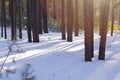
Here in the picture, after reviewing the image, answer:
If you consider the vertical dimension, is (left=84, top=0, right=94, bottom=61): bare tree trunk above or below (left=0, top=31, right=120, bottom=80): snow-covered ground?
above

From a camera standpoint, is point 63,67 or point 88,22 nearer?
point 63,67

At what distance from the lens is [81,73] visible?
12.8m

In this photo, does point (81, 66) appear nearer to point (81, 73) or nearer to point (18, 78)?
point (81, 73)

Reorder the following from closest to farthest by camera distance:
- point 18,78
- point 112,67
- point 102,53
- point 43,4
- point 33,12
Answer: point 18,78, point 112,67, point 102,53, point 33,12, point 43,4

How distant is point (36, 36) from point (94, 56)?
888cm

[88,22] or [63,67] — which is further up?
Result: [88,22]

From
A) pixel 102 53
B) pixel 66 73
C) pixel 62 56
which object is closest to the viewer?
pixel 66 73

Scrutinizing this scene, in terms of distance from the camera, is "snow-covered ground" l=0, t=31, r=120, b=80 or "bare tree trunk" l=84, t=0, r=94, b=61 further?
"bare tree trunk" l=84, t=0, r=94, b=61

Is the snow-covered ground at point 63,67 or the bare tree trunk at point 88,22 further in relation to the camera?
the bare tree trunk at point 88,22

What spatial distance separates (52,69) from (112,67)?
2.43 m

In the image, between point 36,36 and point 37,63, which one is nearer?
point 37,63

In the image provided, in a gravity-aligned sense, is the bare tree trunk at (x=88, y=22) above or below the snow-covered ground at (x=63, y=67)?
above

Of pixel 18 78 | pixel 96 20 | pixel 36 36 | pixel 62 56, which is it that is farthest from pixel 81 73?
→ pixel 96 20

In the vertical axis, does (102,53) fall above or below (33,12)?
below
